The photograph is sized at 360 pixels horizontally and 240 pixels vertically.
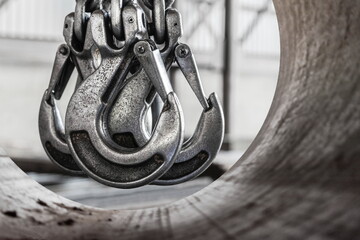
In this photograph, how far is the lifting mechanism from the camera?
60 centimetres

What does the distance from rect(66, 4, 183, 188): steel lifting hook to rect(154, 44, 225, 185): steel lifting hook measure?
4.0 inches

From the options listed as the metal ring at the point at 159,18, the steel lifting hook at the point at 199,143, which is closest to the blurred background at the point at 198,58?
the steel lifting hook at the point at 199,143

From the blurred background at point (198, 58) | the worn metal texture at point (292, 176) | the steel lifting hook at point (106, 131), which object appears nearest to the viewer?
the worn metal texture at point (292, 176)

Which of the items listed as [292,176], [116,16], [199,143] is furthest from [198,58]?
[292,176]

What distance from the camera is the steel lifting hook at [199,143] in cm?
72

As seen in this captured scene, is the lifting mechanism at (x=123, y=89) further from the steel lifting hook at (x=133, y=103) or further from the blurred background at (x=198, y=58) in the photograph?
the blurred background at (x=198, y=58)

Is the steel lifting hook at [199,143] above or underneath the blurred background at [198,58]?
underneath

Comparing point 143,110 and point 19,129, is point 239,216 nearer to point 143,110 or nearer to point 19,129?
point 143,110

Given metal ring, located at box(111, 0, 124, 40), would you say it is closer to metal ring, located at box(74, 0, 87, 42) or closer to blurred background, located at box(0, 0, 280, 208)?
metal ring, located at box(74, 0, 87, 42)

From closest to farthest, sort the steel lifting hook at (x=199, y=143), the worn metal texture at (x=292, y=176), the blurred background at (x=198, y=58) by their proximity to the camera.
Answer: the worn metal texture at (x=292, y=176), the steel lifting hook at (x=199, y=143), the blurred background at (x=198, y=58)

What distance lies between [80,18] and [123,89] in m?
0.09

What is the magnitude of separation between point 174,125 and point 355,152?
26 cm

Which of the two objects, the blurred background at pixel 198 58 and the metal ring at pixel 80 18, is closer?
the metal ring at pixel 80 18

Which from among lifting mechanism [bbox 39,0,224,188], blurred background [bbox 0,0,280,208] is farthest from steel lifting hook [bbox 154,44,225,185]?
blurred background [bbox 0,0,280,208]
